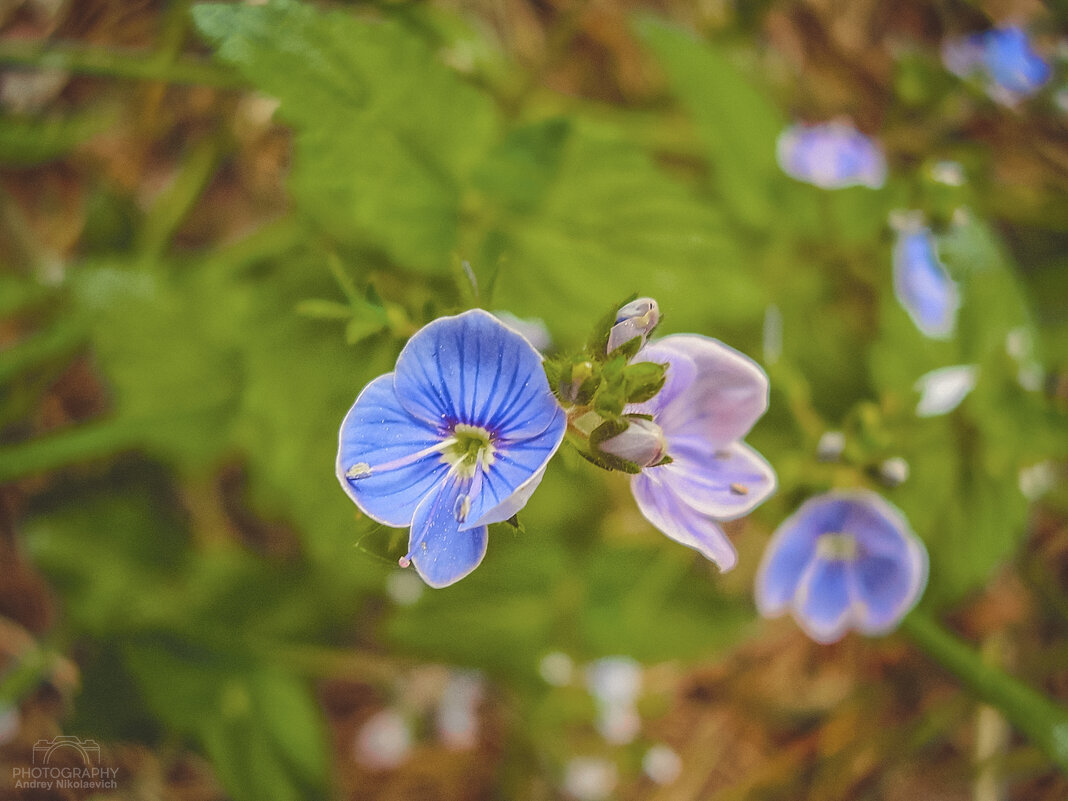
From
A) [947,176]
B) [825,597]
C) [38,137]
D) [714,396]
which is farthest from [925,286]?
[38,137]

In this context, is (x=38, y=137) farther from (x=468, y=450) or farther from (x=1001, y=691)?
(x=1001, y=691)

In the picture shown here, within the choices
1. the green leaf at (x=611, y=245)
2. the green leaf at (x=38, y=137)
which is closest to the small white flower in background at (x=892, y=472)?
the green leaf at (x=611, y=245)

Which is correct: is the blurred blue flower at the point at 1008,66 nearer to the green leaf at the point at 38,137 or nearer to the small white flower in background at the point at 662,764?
the small white flower in background at the point at 662,764

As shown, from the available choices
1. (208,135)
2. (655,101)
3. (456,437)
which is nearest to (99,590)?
(208,135)

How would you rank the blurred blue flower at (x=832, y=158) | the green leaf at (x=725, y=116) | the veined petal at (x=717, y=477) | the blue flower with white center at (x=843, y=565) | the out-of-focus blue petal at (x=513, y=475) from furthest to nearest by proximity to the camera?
1. the blurred blue flower at (x=832, y=158)
2. the green leaf at (x=725, y=116)
3. the blue flower with white center at (x=843, y=565)
4. the veined petal at (x=717, y=477)
5. the out-of-focus blue petal at (x=513, y=475)

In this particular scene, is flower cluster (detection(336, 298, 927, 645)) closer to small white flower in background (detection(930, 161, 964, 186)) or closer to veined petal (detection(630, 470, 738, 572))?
veined petal (detection(630, 470, 738, 572))

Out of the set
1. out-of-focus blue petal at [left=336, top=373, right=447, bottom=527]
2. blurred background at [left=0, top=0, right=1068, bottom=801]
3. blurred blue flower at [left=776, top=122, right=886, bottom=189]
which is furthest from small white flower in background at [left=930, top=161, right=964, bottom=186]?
out-of-focus blue petal at [left=336, top=373, right=447, bottom=527]

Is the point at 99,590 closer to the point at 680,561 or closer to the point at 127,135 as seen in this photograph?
the point at 127,135
